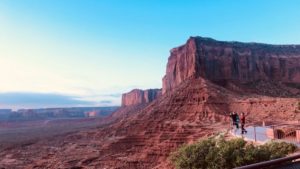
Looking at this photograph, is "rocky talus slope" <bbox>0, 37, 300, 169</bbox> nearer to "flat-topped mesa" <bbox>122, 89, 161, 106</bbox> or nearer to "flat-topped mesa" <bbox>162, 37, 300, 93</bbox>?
"flat-topped mesa" <bbox>162, 37, 300, 93</bbox>

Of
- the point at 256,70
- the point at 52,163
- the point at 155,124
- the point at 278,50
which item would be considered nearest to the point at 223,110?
the point at 155,124

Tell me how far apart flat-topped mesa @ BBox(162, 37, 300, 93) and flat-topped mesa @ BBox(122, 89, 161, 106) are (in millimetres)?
44428

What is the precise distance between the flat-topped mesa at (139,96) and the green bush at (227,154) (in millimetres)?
116921

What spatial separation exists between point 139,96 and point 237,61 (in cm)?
6773

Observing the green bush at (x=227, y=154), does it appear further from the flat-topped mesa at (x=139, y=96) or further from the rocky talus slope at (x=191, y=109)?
the flat-topped mesa at (x=139, y=96)

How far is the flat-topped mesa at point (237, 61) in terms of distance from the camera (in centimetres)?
8354

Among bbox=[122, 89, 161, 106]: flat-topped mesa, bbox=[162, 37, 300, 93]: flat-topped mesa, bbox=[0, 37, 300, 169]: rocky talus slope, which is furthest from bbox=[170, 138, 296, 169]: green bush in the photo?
bbox=[122, 89, 161, 106]: flat-topped mesa

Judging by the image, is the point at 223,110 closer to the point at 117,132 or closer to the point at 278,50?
the point at 117,132

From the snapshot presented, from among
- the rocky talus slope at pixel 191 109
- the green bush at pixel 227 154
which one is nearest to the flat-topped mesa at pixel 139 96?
the rocky talus slope at pixel 191 109

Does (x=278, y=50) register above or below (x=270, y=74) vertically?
above

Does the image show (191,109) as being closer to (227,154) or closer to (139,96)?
(227,154)

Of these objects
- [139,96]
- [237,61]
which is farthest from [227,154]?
[139,96]

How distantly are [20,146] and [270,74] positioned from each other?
67510 mm

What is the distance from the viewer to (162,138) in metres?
46.5
